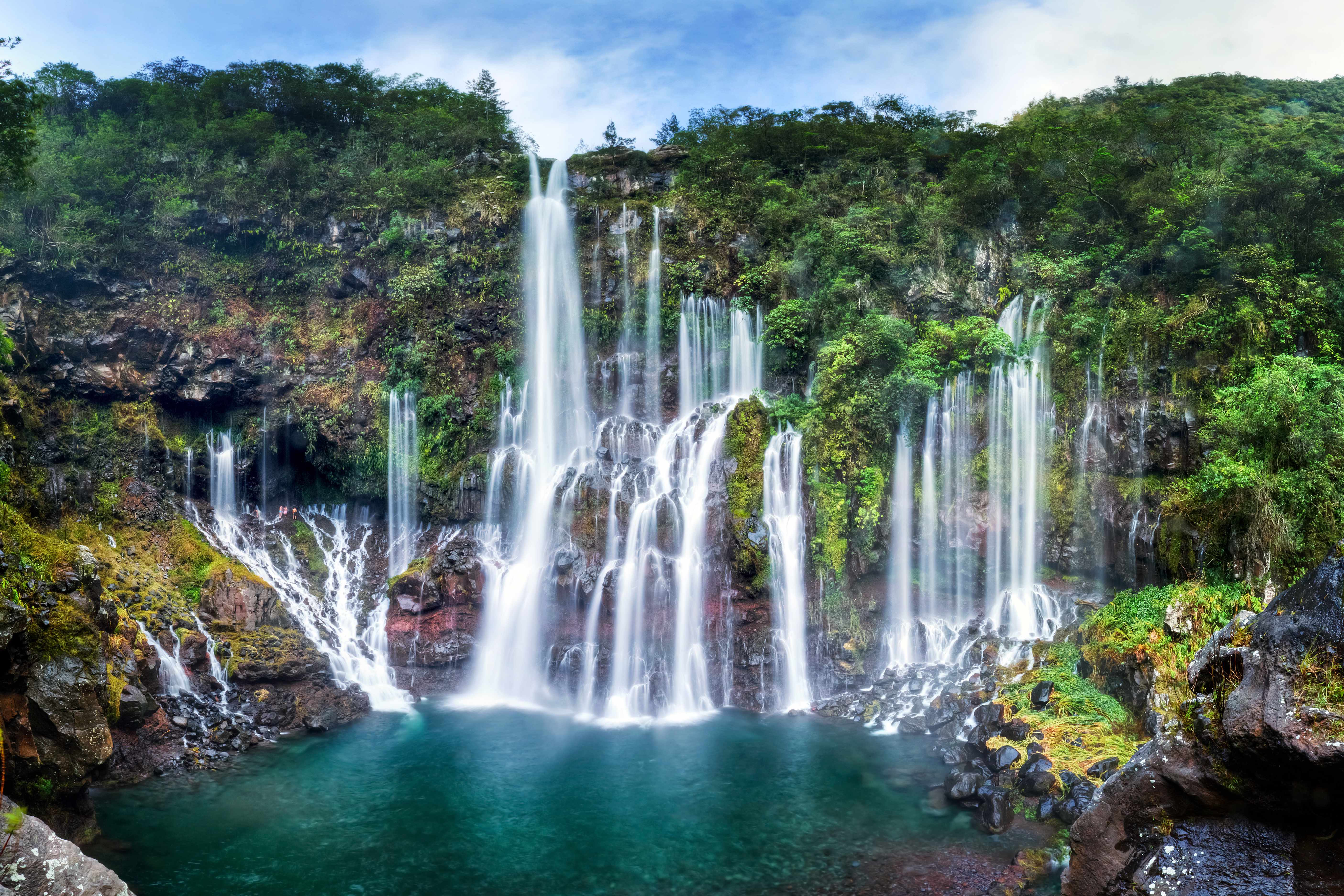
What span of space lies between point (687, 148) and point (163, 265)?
1917 centimetres

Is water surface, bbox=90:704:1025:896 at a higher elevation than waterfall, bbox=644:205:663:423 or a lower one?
lower

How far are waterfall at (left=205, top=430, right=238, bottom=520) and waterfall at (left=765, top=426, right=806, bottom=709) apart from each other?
1664 cm

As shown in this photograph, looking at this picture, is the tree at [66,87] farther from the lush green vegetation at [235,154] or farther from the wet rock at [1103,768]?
the wet rock at [1103,768]

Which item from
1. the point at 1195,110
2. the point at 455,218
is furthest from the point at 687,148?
the point at 1195,110

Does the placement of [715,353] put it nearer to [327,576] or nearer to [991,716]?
[991,716]

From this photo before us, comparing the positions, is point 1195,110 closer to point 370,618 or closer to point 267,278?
point 370,618

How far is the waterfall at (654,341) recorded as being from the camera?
24.8 meters

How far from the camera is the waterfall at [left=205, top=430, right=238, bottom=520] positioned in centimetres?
2277

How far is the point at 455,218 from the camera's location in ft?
88.9

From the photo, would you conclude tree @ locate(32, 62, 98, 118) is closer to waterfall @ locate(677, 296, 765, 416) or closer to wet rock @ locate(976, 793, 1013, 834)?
waterfall @ locate(677, 296, 765, 416)

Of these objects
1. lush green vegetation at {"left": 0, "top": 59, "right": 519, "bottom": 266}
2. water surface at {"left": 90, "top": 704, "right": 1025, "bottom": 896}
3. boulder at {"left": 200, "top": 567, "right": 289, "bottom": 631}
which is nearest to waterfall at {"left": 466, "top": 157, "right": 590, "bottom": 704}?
water surface at {"left": 90, "top": 704, "right": 1025, "bottom": 896}

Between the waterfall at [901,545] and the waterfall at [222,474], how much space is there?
779 inches

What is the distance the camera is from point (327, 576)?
22.1 metres

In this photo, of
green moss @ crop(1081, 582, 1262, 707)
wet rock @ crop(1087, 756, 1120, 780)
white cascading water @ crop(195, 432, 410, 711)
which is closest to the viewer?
wet rock @ crop(1087, 756, 1120, 780)
